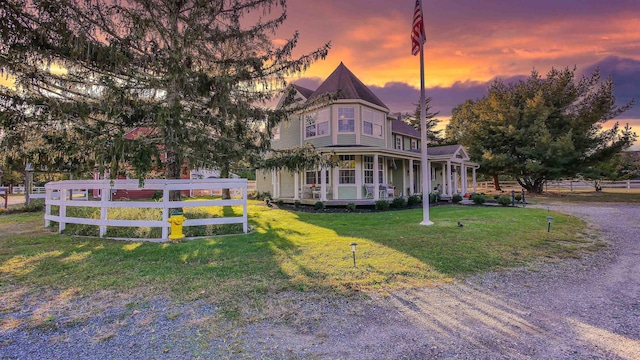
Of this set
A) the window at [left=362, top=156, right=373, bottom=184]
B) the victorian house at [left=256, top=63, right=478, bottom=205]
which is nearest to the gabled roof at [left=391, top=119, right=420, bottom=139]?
the victorian house at [left=256, top=63, right=478, bottom=205]

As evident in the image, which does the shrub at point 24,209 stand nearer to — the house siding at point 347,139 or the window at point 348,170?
the window at point 348,170

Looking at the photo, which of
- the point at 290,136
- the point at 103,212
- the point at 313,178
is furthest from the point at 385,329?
the point at 290,136

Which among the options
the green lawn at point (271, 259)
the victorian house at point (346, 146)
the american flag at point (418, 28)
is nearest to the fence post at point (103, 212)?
the green lawn at point (271, 259)

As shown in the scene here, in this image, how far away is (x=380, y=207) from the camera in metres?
14.2

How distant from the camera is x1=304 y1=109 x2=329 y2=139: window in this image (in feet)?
54.0

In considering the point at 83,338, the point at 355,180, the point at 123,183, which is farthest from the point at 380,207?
the point at 83,338

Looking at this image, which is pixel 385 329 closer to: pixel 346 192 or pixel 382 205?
pixel 382 205

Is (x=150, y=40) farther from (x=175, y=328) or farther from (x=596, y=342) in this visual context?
(x=596, y=342)

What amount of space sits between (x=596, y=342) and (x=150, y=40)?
444 inches

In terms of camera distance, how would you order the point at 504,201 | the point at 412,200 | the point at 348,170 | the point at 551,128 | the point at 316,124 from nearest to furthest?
the point at 412,200 < the point at 504,201 < the point at 348,170 < the point at 316,124 < the point at 551,128

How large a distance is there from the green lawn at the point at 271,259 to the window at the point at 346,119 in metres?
8.63

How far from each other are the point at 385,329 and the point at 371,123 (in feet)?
49.4

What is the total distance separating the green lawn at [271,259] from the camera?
4.15 metres

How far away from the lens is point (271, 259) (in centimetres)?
539
